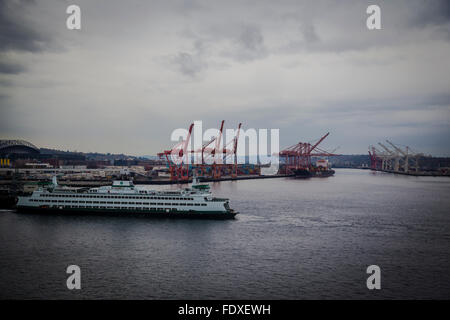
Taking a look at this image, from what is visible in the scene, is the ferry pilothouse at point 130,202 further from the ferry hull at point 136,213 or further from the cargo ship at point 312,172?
the cargo ship at point 312,172

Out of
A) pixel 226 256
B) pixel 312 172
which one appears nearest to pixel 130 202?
pixel 226 256

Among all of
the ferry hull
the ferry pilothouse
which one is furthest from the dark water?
the ferry pilothouse

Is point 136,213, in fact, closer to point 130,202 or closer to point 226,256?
point 130,202

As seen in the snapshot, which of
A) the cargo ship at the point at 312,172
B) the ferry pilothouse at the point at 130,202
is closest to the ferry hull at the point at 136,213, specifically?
the ferry pilothouse at the point at 130,202

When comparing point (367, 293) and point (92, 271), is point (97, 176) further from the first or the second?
point (367, 293)

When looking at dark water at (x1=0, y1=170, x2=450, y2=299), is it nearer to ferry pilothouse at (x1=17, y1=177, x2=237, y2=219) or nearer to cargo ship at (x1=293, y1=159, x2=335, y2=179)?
ferry pilothouse at (x1=17, y1=177, x2=237, y2=219)
